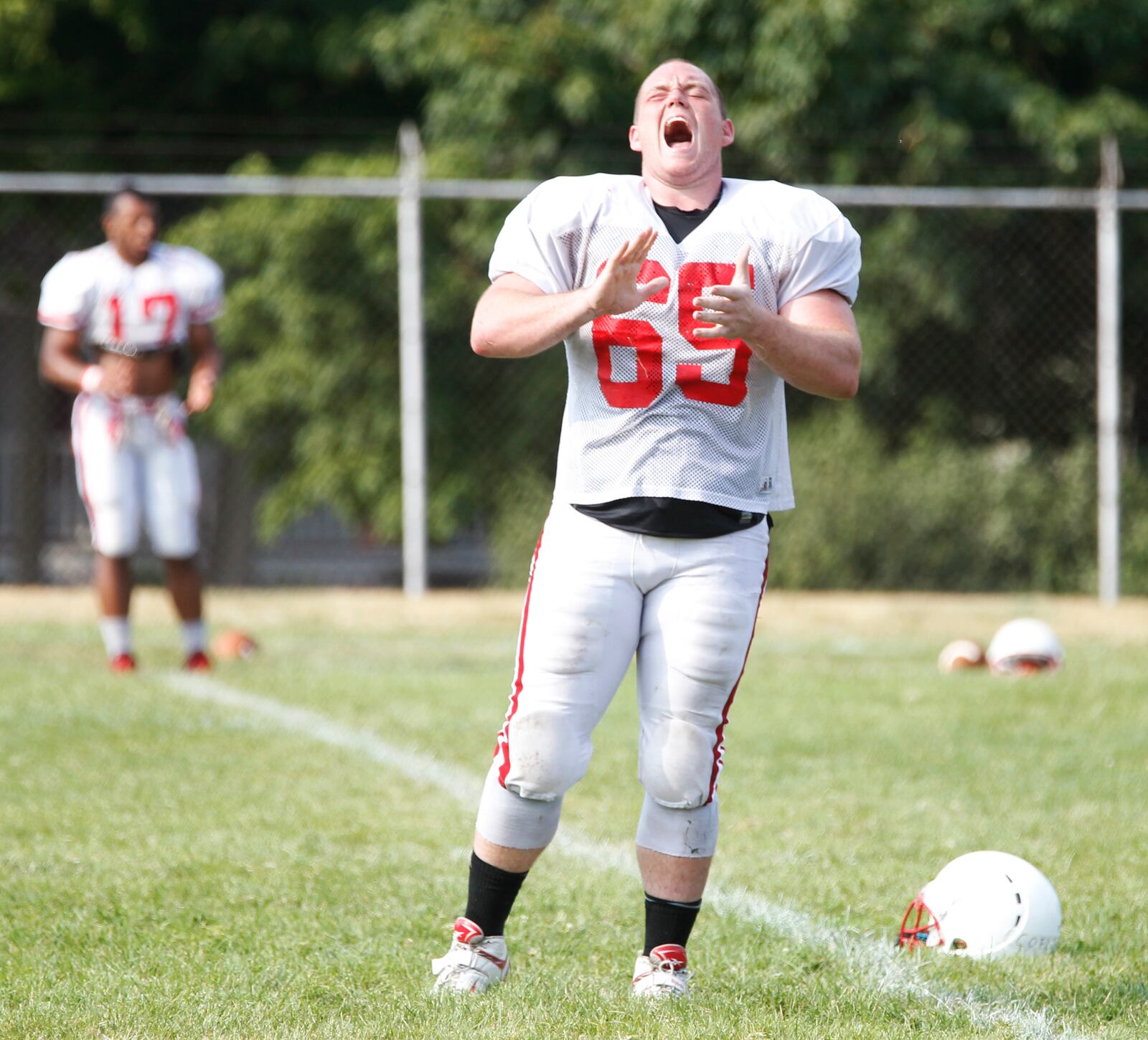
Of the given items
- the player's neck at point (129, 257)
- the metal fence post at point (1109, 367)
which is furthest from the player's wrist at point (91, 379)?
the metal fence post at point (1109, 367)

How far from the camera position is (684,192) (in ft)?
11.4

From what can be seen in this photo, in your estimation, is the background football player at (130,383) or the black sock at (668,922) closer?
the black sock at (668,922)

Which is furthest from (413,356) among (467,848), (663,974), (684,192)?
(663,974)

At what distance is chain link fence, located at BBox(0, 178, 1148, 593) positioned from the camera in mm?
12039

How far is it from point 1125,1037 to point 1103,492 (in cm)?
846

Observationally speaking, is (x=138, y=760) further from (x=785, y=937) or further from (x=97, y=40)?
(x=97, y=40)

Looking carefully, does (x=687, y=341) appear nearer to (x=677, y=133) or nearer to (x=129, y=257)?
(x=677, y=133)

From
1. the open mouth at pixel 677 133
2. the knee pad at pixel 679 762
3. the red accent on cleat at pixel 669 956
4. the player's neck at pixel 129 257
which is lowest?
the red accent on cleat at pixel 669 956

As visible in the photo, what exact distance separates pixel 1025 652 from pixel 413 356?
466 centimetres

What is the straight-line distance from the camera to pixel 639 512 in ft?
11.2

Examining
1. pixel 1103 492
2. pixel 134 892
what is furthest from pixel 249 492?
pixel 134 892

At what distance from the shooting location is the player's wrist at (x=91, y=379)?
8.02 metres

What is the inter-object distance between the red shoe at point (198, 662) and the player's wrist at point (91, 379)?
1386 millimetres

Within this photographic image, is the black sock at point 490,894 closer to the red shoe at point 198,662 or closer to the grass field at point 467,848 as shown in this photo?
the grass field at point 467,848
